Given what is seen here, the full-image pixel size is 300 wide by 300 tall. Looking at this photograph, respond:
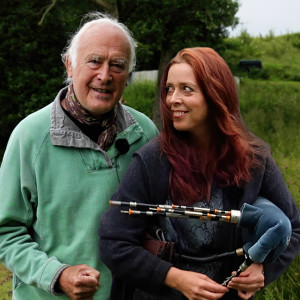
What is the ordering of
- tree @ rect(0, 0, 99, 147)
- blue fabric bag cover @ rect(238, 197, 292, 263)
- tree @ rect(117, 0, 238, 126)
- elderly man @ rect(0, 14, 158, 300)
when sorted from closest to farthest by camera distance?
blue fabric bag cover @ rect(238, 197, 292, 263) < elderly man @ rect(0, 14, 158, 300) < tree @ rect(117, 0, 238, 126) < tree @ rect(0, 0, 99, 147)

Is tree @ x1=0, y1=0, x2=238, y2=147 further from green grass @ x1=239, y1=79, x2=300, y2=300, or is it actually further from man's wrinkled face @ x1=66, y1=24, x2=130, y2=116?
man's wrinkled face @ x1=66, y1=24, x2=130, y2=116

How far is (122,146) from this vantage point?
2.30 m

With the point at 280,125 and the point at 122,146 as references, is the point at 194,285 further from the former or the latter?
the point at 280,125

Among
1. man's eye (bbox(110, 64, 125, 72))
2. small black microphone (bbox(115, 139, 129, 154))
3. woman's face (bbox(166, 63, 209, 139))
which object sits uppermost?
man's eye (bbox(110, 64, 125, 72))

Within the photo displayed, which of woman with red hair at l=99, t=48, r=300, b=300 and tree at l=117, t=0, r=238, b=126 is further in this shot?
tree at l=117, t=0, r=238, b=126

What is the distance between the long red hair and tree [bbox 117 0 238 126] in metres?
7.94

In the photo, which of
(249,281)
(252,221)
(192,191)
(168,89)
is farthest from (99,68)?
(249,281)

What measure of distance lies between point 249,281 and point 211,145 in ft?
2.07

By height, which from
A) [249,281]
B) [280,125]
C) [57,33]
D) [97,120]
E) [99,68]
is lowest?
[280,125]

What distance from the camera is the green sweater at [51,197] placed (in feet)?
6.97

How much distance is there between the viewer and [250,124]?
28.9 feet

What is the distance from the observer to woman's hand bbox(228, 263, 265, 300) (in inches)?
73.9

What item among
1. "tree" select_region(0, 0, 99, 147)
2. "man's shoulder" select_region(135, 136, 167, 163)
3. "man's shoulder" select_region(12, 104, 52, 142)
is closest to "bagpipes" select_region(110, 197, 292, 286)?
"man's shoulder" select_region(135, 136, 167, 163)

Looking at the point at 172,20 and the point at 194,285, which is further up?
the point at 172,20
